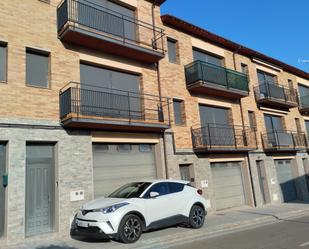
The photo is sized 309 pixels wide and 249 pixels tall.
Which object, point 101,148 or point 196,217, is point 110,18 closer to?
point 101,148

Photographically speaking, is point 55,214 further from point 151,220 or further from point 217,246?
point 217,246

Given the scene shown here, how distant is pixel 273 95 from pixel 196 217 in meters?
13.0

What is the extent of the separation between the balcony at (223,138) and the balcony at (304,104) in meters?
7.65

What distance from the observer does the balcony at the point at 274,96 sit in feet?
65.2

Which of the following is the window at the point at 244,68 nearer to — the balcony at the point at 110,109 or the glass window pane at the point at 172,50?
the glass window pane at the point at 172,50

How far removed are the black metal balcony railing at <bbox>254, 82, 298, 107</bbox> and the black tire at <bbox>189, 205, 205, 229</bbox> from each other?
444 inches

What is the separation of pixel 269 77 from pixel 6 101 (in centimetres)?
1840

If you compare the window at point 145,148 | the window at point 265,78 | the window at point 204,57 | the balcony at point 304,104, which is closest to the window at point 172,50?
the window at point 204,57

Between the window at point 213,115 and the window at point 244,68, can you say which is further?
the window at point 244,68

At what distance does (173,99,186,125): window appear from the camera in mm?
15170

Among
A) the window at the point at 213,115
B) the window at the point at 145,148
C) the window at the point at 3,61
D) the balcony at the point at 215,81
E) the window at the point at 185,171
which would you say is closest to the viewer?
the window at the point at 3,61

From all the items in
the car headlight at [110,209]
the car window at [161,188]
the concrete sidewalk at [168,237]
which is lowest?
the concrete sidewalk at [168,237]

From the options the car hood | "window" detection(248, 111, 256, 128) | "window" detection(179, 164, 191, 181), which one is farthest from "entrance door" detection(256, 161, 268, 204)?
the car hood

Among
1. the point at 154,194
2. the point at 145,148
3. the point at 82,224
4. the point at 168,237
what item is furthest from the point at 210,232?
the point at 145,148
